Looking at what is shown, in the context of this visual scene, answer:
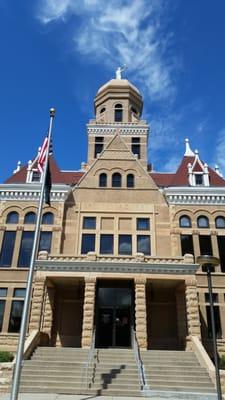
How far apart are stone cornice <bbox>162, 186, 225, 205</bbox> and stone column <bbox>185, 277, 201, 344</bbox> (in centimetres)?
794

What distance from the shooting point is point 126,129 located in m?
34.2

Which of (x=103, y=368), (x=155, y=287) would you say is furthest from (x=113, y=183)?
(x=103, y=368)

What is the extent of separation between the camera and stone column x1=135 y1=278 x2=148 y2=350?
751 inches

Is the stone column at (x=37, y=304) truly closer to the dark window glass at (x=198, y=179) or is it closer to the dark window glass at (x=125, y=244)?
the dark window glass at (x=125, y=244)

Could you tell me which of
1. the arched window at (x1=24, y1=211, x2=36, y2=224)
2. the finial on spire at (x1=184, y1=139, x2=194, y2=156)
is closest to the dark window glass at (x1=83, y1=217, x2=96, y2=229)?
the arched window at (x1=24, y1=211, x2=36, y2=224)

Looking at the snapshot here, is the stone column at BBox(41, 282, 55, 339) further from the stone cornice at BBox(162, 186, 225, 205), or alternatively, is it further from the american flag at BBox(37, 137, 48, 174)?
the stone cornice at BBox(162, 186, 225, 205)

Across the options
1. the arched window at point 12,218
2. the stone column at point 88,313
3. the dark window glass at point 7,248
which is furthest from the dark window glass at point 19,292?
the stone column at point 88,313

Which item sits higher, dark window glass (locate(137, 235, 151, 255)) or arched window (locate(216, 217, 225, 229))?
arched window (locate(216, 217, 225, 229))

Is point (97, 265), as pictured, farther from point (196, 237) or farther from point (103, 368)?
point (196, 237)

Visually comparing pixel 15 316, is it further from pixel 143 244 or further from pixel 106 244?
pixel 143 244

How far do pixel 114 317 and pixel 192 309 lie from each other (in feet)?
17.0

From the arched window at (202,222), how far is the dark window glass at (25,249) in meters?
12.8

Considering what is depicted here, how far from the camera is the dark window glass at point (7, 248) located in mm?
24812

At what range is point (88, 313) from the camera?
64.1 ft
